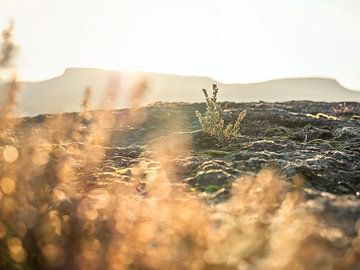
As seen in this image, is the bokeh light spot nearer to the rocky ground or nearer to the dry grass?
the dry grass

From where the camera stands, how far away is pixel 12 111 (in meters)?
11.8

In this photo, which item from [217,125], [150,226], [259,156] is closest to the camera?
[150,226]

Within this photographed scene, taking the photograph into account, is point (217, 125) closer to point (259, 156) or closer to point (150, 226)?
point (259, 156)

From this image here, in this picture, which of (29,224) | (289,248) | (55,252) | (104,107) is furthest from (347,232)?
(104,107)

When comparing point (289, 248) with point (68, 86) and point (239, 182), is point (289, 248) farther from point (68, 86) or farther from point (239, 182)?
point (68, 86)

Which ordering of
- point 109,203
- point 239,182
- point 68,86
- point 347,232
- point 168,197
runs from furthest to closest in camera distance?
point 68,86 → point 239,182 → point 168,197 → point 109,203 → point 347,232

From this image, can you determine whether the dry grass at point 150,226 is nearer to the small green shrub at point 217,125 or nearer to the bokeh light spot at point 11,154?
the bokeh light spot at point 11,154

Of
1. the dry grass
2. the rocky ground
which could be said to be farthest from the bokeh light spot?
the rocky ground

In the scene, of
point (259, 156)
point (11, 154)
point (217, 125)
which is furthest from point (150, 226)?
point (217, 125)

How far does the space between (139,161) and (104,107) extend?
12.1 ft

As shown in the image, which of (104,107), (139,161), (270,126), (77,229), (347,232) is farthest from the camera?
(270,126)

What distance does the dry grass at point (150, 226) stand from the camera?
19.4 ft

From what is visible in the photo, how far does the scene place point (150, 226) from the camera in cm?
710

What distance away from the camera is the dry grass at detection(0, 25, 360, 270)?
591 cm
